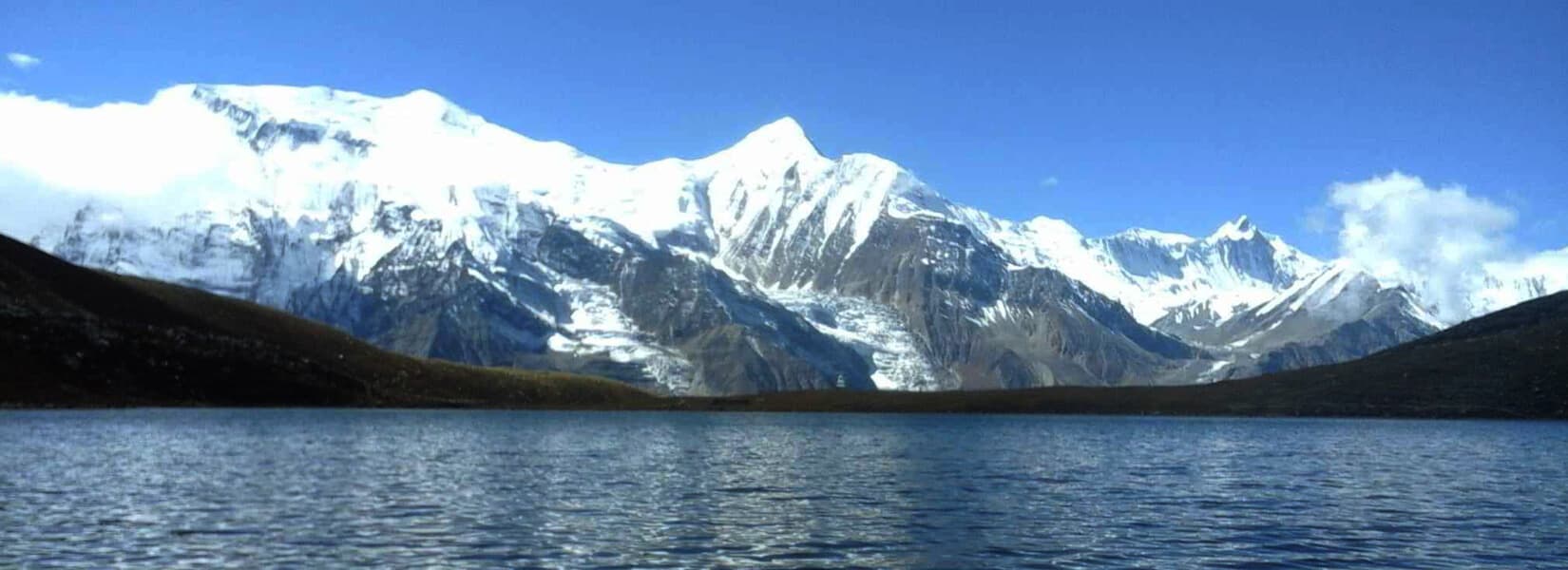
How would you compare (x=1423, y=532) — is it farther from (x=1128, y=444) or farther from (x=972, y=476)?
(x=1128, y=444)

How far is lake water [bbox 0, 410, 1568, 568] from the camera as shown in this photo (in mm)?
55688

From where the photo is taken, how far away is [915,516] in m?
70.2

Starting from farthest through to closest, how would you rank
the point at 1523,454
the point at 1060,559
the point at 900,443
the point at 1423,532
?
the point at 900,443
the point at 1523,454
the point at 1423,532
the point at 1060,559

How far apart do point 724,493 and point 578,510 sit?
536 inches

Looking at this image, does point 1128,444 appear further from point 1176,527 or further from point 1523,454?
point 1176,527

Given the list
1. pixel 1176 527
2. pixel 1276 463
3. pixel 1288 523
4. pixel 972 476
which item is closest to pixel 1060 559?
pixel 1176 527

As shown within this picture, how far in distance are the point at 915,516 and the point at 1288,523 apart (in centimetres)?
1723

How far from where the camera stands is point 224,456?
353 ft

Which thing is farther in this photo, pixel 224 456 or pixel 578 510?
pixel 224 456

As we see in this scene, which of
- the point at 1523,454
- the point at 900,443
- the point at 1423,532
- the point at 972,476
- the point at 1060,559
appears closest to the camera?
the point at 1060,559

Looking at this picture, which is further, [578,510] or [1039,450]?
[1039,450]

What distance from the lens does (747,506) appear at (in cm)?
7431

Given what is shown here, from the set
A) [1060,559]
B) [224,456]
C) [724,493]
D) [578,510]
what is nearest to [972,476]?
[724,493]

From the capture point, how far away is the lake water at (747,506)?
55.7 meters
